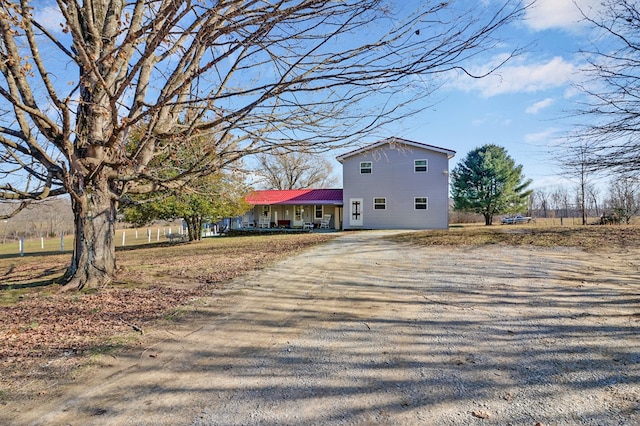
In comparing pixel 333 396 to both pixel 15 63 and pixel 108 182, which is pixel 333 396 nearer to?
pixel 15 63

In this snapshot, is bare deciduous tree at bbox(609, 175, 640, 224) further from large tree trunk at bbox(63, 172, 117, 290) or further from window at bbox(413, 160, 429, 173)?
large tree trunk at bbox(63, 172, 117, 290)

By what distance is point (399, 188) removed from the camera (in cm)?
2169

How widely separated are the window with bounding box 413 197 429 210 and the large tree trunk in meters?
18.2

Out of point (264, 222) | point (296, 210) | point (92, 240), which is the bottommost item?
point (92, 240)

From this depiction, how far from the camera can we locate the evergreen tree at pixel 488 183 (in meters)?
30.1

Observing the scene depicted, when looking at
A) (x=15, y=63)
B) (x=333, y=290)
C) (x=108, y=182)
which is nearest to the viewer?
(x=15, y=63)

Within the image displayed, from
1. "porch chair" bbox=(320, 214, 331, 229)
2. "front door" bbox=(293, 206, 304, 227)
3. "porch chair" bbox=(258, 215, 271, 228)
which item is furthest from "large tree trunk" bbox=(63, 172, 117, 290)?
"porch chair" bbox=(258, 215, 271, 228)

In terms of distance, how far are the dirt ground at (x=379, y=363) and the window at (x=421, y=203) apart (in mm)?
15829

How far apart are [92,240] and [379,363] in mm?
5975

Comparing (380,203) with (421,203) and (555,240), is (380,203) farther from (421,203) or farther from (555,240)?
(555,240)

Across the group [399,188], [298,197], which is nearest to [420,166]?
[399,188]

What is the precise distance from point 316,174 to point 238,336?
140 feet

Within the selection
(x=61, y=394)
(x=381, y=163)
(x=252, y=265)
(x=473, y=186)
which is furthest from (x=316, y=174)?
(x=61, y=394)

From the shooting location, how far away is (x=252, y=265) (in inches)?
340
